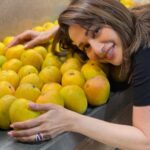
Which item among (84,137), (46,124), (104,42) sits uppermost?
(104,42)

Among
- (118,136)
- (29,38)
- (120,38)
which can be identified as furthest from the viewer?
(29,38)

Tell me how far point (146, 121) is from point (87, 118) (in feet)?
0.56

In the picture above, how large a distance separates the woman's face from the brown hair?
1 cm

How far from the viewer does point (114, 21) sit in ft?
3.68

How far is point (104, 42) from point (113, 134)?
0.29m

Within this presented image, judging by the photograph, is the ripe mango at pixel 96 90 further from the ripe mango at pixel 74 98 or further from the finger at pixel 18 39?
the finger at pixel 18 39

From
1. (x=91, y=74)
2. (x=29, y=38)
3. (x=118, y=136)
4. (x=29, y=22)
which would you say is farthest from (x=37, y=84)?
(x=29, y=22)

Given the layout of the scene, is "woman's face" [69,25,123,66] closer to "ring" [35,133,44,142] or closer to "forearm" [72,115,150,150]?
"forearm" [72,115,150,150]

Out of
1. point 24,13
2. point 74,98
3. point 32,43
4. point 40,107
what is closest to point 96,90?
point 74,98

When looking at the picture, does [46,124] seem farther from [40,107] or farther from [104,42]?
[104,42]

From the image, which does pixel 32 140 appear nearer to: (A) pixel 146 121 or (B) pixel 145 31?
(A) pixel 146 121

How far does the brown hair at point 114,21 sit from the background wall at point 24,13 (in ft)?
1.70

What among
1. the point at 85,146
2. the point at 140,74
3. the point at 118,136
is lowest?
the point at 85,146

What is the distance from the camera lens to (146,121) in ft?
3.29
